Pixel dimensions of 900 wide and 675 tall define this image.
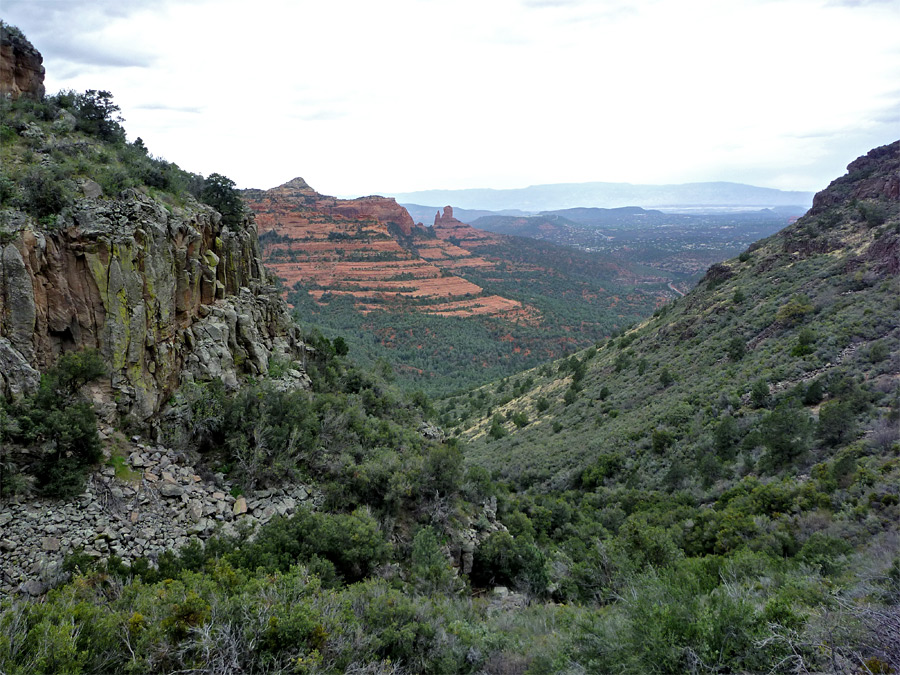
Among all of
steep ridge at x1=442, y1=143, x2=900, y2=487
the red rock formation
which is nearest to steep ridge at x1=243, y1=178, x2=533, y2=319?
steep ridge at x1=442, y1=143, x2=900, y2=487

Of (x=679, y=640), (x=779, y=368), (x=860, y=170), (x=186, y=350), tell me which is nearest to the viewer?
(x=679, y=640)

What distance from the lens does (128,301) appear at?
10156mm

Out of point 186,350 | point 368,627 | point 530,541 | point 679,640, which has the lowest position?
point 530,541

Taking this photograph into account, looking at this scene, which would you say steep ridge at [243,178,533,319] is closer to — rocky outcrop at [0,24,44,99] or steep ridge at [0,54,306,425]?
rocky outcrop at [0,24,44,99]

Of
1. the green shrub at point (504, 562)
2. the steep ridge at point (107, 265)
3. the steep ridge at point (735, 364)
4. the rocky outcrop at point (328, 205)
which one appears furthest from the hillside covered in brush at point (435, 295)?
the green shrub at point (504, 562)

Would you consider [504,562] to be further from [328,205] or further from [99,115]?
[328,205]

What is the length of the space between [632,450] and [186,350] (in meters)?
17.3

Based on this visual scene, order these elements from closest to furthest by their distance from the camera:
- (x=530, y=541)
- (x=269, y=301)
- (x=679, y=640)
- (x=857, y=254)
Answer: (x=679, y=640)
(x=530, y=541)
(x=269, y=301)
(x=857, y=254)

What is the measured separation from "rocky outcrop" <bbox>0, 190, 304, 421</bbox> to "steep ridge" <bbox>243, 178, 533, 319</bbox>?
5342cm

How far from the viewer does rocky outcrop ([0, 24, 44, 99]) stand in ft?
41.5

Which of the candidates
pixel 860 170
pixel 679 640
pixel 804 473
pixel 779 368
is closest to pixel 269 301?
pixel 679 640

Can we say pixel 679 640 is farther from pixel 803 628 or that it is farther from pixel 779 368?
pixel 779 368

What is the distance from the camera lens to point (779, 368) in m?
18.7

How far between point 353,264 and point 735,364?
6827 cm
